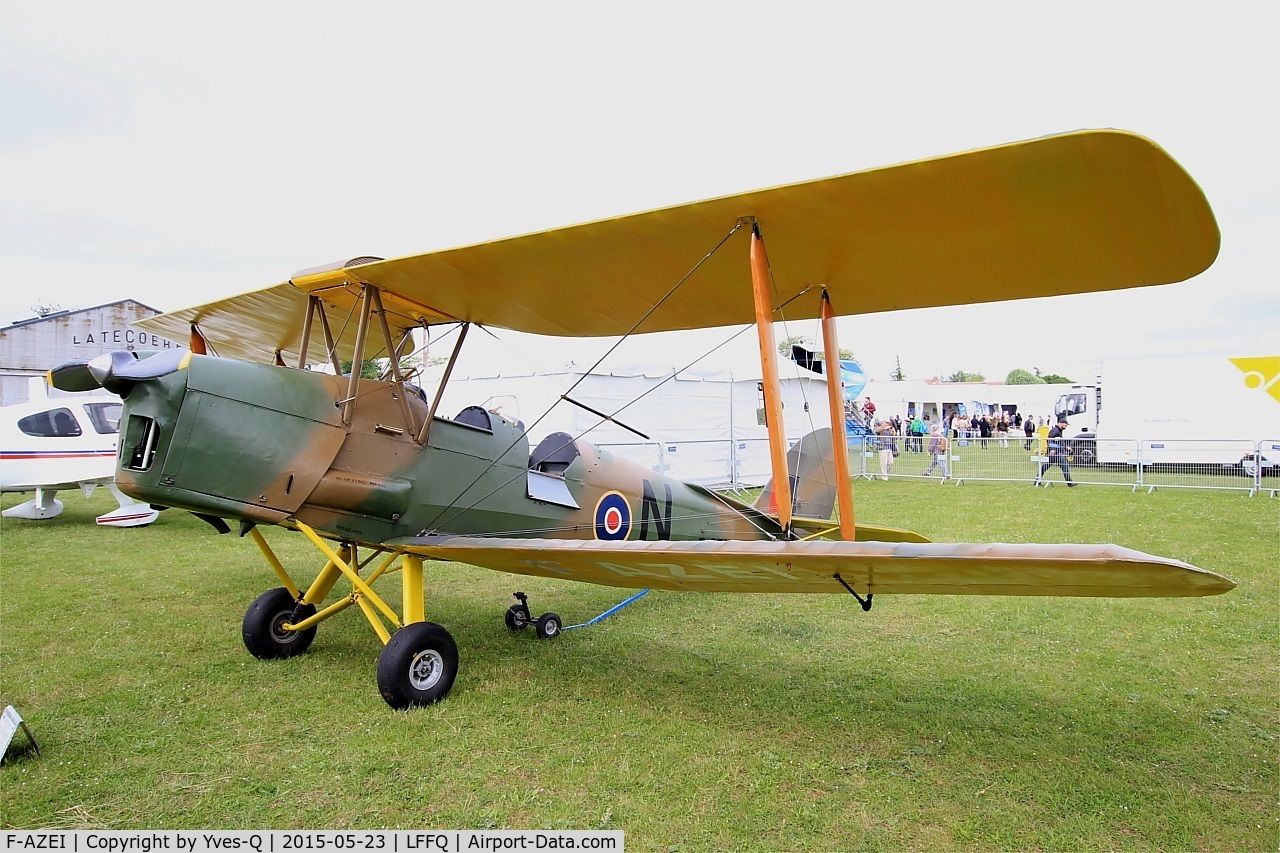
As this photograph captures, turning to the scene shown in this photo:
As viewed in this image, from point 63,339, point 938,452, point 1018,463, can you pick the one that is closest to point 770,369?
point 938,452

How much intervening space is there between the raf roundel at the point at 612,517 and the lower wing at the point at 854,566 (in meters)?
0.98

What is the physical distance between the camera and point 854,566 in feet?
9.36

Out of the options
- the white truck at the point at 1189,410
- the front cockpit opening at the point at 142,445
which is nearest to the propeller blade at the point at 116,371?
the front cockpit opening at the point at 142,445

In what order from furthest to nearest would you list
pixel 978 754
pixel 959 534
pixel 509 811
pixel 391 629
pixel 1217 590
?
1. pixel 959 534
2. pixel 391 629
3. pixel 978 754
4. pixel 509 811
5. pixel 1217 590

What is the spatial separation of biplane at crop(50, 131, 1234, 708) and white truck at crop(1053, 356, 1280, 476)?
47.1 feet

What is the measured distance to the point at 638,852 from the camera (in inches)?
99.0

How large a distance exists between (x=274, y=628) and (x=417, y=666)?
1.38 meters

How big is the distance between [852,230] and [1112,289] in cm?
165

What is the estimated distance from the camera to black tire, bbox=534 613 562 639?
5.04 meters

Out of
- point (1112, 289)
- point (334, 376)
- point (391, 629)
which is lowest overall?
point (391, 629)

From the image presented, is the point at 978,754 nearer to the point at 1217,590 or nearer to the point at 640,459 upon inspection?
the point at 1217,590

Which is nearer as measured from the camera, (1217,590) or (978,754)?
(1217,590)

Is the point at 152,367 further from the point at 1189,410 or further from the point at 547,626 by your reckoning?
the point at 1189,410

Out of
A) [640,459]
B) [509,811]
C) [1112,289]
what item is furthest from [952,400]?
[509,811]
